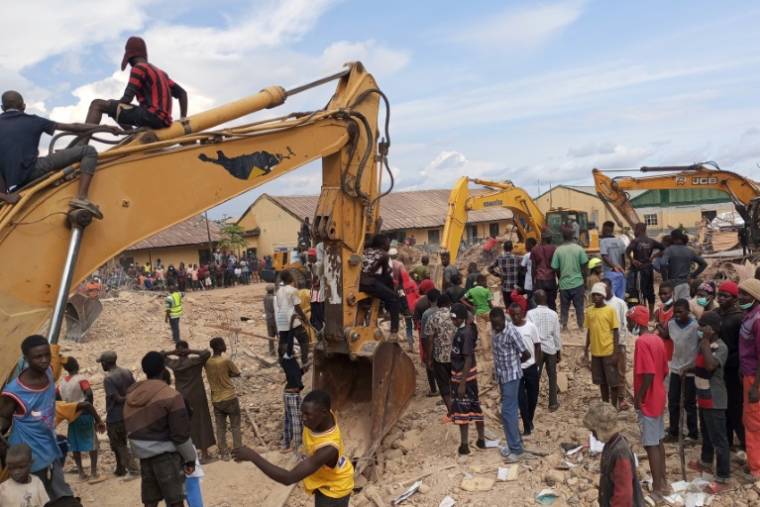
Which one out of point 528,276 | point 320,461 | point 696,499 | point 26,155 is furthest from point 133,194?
point 528,276

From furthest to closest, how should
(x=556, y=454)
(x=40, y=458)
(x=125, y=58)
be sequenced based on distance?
(x=556, y=454) → (x=125, y=58) → (x=40, y=458)

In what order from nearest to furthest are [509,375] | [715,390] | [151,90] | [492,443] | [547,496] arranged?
[151,90], [715,390], [547,496], [509,375], [492,443]

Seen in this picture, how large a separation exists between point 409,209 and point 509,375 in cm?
3542

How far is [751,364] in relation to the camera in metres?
5.77

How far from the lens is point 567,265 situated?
10523 mm

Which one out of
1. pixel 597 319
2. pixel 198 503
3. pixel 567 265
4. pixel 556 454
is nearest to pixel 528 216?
pixel 567 265

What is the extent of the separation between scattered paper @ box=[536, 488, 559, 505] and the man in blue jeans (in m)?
0.65

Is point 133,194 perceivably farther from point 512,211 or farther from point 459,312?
point 512,211

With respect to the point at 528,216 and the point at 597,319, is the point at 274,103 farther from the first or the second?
the point at 528,216

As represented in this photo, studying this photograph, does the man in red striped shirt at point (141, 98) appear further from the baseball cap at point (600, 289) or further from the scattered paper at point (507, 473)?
the baseball cap at point (600, 289)

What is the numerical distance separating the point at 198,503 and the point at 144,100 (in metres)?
3.54

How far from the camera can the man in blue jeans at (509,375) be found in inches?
276

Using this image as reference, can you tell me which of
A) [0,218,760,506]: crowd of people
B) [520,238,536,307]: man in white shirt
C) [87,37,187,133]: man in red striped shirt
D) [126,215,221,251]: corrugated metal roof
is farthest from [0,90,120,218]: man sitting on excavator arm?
[126,215,221,251]: corrugated metal roof

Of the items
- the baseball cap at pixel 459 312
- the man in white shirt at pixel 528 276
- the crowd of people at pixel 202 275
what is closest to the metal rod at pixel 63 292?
the baseball cap at pixel 459 312
